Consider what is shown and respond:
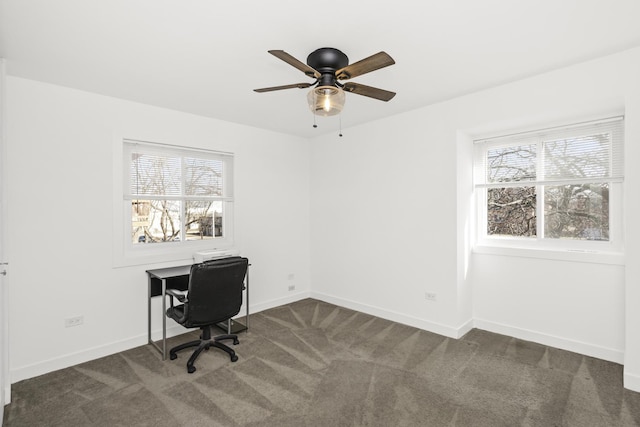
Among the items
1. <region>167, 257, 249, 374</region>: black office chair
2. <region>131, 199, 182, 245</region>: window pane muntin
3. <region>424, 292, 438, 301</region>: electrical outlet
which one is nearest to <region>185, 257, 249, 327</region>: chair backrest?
<region>167, 257, 249, 374</region>: black office chair

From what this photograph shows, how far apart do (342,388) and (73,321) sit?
258cm

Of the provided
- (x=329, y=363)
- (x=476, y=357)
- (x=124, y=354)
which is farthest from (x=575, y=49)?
(x=124, y=354)

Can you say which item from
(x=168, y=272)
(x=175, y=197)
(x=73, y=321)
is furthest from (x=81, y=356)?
(x=175, y=197)

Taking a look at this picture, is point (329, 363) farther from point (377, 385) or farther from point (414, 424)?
point (414, 424)

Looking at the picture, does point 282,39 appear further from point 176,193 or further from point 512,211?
point 512,211

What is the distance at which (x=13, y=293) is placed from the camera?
2715 mm

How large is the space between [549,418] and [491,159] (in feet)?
8.57

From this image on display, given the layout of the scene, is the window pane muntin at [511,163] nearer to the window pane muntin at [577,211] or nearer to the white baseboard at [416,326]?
the window pane muntin at [577,211]

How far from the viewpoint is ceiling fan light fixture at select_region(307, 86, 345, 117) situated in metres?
2.11

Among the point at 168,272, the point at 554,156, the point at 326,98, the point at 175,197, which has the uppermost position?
the point at 326,98

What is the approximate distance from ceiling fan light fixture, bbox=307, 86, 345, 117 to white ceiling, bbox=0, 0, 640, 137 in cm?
37

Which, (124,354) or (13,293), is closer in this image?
(13,293)

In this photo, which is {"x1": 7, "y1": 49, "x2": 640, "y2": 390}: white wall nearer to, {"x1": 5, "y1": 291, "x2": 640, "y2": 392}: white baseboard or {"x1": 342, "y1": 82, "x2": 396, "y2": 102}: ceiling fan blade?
{"x1": 5, "y1": 291, "x2": 640, "y2": 392}: white baseboard

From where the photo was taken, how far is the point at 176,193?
3.84 metres
